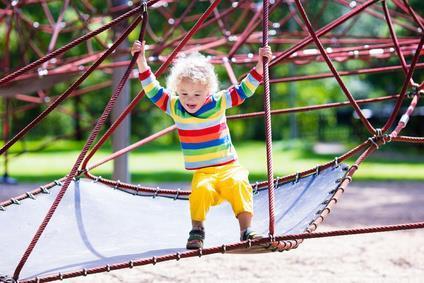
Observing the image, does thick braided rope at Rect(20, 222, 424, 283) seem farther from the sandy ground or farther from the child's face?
the sandy ground

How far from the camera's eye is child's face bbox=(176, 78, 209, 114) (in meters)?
3.81

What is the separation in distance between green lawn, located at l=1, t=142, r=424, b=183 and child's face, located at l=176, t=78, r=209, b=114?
8.28 meters

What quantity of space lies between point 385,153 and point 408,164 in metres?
2.16

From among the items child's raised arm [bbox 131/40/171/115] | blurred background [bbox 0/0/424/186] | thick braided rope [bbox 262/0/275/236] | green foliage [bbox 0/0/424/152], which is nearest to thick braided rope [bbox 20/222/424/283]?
thick braided rope [bbox 262/0/275/236]

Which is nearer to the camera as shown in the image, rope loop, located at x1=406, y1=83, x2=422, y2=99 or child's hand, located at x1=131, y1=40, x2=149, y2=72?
child's hand, located at x1=131, y1=40, x2=149, y2=72

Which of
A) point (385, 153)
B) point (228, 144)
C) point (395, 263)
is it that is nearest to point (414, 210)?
point (395, 263)

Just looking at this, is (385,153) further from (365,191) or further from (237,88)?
(237,88)

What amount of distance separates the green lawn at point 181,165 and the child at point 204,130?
8.16 meters

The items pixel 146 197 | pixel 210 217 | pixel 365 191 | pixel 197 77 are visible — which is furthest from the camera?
pixel 365 191

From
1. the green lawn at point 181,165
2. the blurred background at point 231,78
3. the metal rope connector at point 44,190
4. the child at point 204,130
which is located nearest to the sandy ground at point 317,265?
the metal rope connector at point 44,190

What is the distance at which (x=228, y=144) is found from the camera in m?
4.05

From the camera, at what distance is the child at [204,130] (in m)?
3.78

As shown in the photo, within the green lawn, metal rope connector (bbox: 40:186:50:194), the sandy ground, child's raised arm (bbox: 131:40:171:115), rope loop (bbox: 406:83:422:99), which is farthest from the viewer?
the green lawn

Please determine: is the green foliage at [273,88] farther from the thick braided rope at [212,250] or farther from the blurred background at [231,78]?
the thick braided rope at [212,250]
